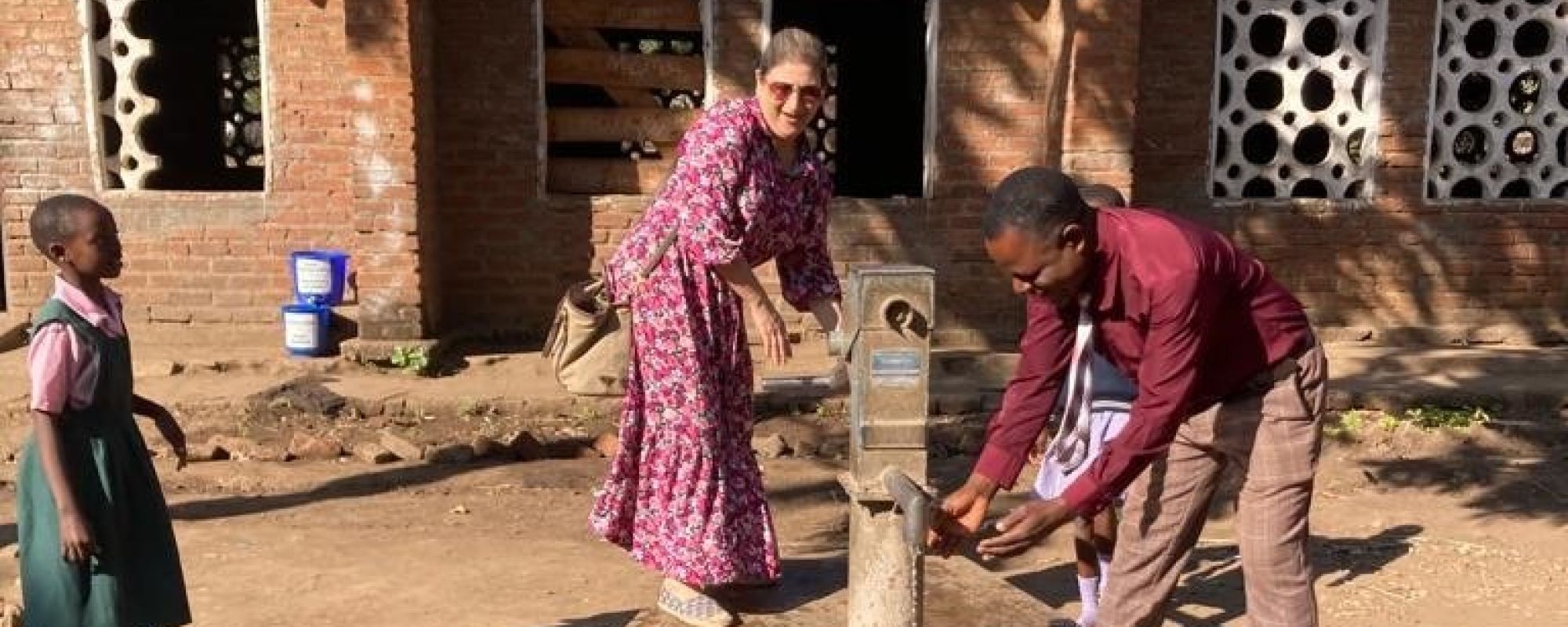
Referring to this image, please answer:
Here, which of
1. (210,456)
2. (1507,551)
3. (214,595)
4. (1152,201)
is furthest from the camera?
(1152,201)

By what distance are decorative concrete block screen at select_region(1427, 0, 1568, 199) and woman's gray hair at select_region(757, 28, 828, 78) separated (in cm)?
654

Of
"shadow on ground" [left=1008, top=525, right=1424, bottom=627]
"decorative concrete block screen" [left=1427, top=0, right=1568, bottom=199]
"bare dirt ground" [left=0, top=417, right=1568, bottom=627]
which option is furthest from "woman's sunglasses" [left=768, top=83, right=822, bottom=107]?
"decorative concrete block screen" [left=1427, top=0, right=1568, bottom=199]

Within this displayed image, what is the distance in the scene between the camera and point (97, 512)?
3059mm

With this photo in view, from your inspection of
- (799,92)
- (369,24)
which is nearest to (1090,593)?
(799,92)

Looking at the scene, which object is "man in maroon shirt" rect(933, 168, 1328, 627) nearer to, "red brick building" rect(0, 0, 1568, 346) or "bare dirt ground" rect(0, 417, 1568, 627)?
"bare dirt ground" rect(0, 417, 1568, 627)

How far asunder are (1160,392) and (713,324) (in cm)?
127

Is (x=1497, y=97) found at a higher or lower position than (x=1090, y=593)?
higher

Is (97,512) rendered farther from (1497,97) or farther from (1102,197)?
(1497,97)

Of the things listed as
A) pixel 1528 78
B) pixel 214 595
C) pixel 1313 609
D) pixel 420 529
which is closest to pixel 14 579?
pixel 214 595

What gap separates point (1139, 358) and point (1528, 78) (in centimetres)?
744

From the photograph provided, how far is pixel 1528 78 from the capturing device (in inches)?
348

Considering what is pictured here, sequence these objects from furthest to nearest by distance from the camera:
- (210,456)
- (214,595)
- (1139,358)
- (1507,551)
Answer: (210,456) < (1507,551) < (214,595) < (1139,358)

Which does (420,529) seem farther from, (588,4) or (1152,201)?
(1152,201)

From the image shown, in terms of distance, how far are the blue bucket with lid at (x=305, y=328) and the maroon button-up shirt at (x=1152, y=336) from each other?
5357 millimetres
